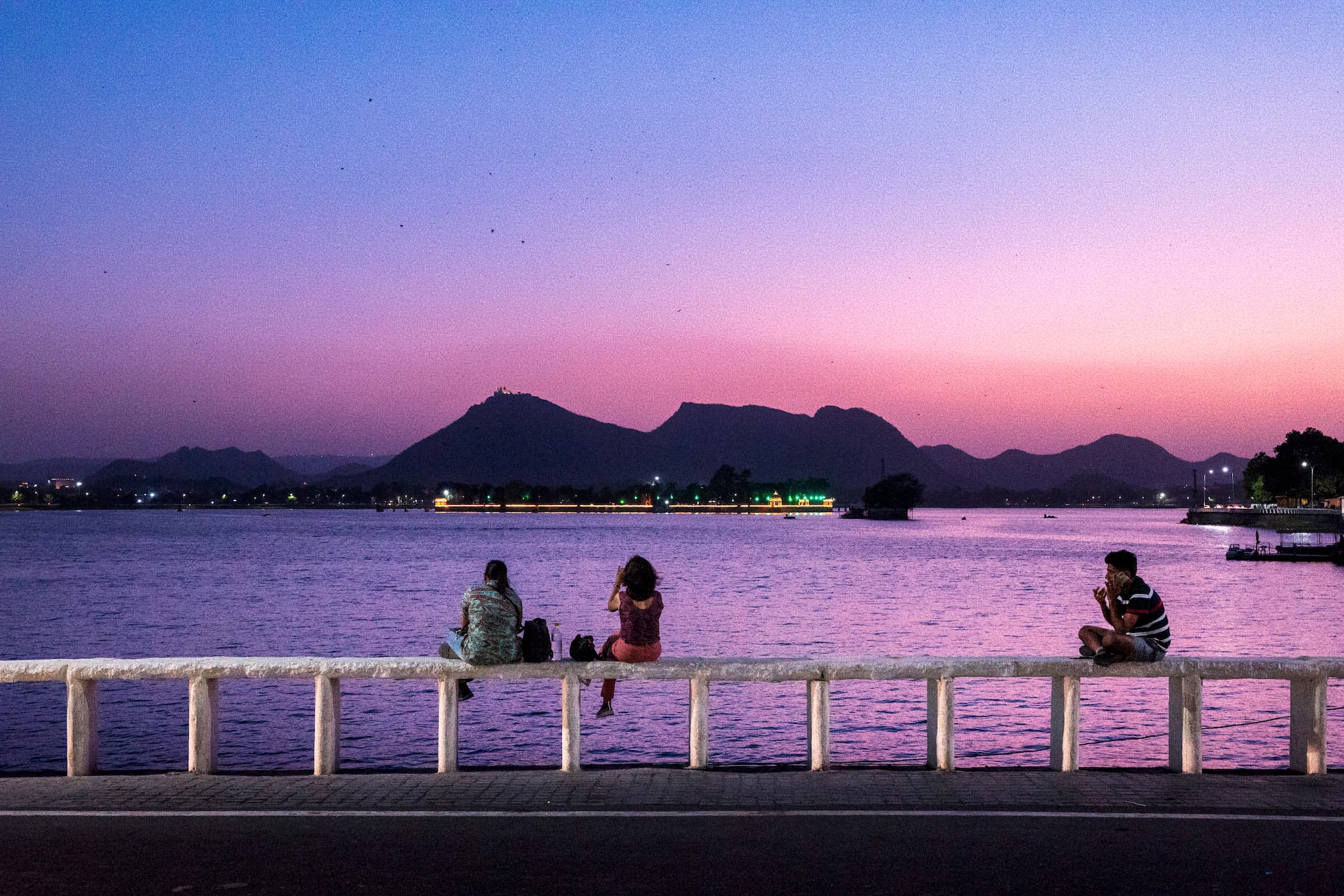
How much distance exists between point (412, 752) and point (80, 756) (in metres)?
14.5

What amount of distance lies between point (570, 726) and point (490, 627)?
1.08 metres

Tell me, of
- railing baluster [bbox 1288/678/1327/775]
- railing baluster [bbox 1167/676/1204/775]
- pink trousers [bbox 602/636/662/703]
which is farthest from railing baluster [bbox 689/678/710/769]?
railing baluster [bbox 1288/678/1327/775]

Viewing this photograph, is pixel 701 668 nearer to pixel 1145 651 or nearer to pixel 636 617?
pixel 636 617

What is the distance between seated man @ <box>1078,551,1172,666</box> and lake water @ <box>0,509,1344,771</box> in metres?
3.37

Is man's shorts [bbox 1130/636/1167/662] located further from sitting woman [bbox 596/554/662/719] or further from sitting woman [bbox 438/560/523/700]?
sitting woman [bbox 438/560/523/700]

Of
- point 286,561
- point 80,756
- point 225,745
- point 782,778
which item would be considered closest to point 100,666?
point 80,756

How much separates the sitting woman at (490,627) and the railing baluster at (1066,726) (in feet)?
15.1

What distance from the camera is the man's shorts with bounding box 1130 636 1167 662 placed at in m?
10.6

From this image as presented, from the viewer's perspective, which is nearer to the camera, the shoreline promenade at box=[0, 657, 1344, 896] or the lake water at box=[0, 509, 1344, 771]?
the shoreline promenade at box=[0, 657, 1344, 896]

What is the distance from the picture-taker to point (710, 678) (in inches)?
412

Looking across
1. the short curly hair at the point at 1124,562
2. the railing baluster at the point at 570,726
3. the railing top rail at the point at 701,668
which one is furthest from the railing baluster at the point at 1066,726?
the railing baluster at the point at 570,726

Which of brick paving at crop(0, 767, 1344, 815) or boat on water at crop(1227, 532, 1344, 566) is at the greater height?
brick paving at crop(0, 767, 1344, 815)

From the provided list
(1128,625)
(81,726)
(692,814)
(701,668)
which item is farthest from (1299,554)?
(81,726)

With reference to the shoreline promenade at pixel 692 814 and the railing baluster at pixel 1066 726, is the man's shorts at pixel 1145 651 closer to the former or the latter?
the shoreline promenade at pixel 692 814
